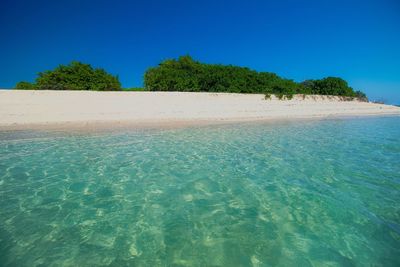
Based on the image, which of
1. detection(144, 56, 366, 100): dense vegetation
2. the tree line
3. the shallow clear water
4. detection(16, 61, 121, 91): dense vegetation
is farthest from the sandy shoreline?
the shallow clear water

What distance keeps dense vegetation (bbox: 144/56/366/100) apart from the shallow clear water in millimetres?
22532

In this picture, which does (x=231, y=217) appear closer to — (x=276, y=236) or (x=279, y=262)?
(x=276, y=236)

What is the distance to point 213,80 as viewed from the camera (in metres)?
29.8

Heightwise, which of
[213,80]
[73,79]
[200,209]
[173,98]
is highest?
[73,79]

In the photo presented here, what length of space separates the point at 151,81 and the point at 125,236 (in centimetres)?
2791

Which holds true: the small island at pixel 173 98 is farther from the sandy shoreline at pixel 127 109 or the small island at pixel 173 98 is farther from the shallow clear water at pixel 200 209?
the shallow clear water at pixel 200 209

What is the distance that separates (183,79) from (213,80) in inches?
147

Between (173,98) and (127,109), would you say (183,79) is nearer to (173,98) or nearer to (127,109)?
(173,98)

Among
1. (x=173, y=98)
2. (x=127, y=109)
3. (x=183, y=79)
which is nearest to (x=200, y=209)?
(x=127, y=109)

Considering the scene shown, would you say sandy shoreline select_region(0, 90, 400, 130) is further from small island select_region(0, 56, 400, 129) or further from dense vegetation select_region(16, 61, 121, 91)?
dense vegetation select_region(16, 61, 121, 91)

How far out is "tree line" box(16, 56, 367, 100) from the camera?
2577 centimetres

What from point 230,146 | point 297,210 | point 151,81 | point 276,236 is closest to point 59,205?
point 276,236

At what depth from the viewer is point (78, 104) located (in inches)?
746

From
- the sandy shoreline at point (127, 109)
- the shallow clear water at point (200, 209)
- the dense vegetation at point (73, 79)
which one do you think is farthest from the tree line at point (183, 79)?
the shallow clear water at point (200, 209)
